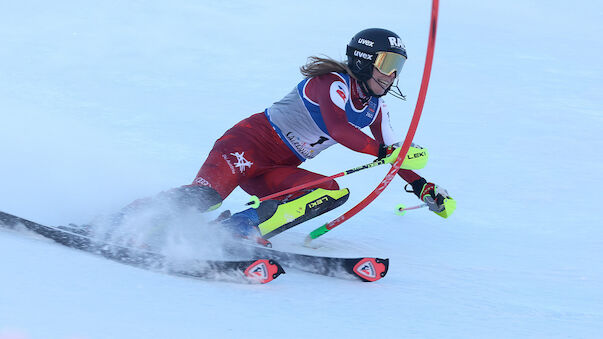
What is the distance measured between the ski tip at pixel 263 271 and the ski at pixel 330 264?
487 mm

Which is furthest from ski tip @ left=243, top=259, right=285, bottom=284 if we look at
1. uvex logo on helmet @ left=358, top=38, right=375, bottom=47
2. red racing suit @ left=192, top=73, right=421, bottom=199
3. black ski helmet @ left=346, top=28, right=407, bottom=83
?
uvex logo on helmet @ left=358, top=38, right=375, bottom=47

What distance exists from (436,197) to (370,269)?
3.40 ft

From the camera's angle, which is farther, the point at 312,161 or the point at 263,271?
the point at 312,161

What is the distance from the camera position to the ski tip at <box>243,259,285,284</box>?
148 inches

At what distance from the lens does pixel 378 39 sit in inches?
185

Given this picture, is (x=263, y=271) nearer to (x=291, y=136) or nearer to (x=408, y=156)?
(x=408, y=156)

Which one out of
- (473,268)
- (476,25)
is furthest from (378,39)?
(476,25)

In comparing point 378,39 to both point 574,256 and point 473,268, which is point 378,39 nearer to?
point 473,268

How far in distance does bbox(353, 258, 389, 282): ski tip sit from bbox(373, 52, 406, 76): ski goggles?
1269 millimetres

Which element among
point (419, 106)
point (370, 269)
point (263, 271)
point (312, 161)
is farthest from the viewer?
point (312, 161)

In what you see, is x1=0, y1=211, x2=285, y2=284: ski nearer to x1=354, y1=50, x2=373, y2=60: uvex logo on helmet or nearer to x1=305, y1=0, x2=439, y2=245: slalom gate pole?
x1=305, y1=0, x2=439, y2=245: slalom gate pole

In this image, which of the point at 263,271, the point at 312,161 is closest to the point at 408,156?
the point at 263,271

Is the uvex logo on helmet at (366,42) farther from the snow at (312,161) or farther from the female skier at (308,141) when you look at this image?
the snow at (312,161)

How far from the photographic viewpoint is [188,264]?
12.6ft
